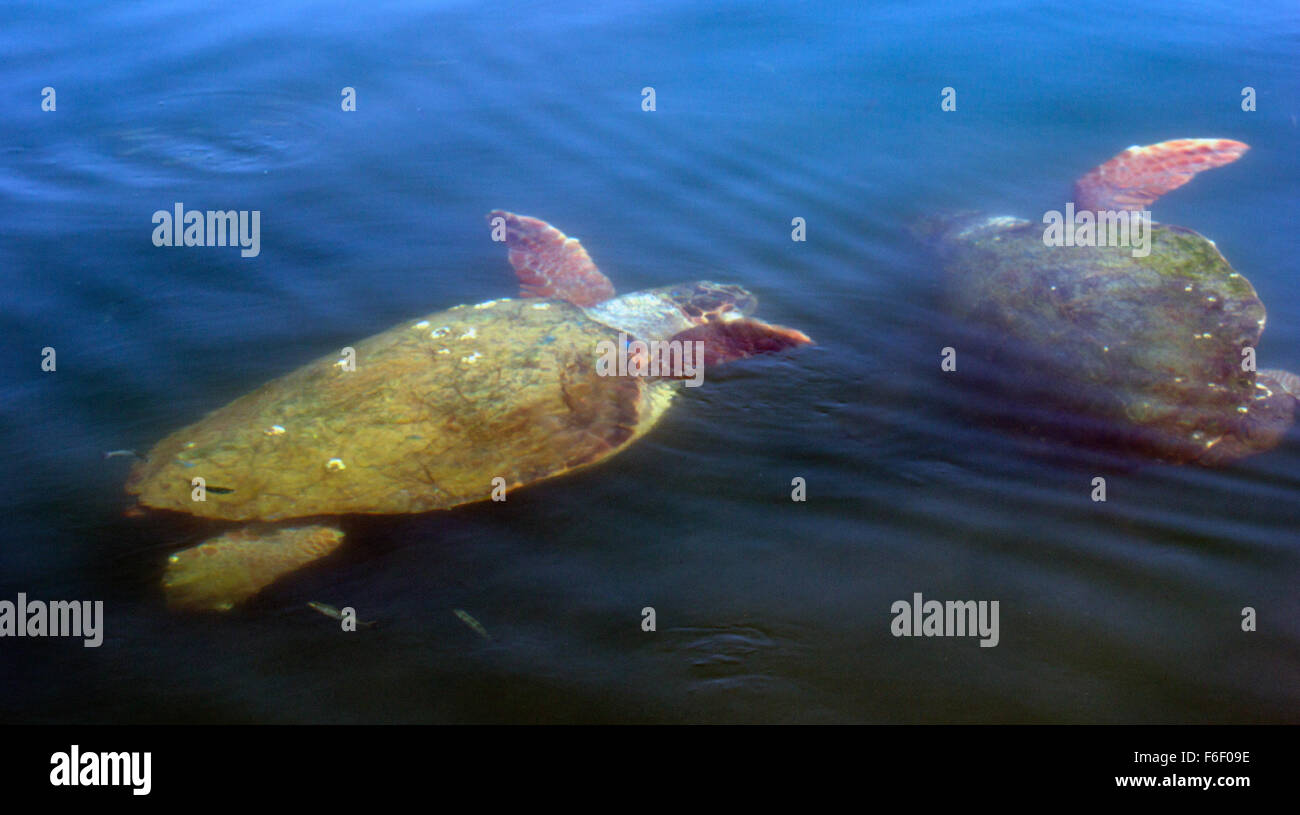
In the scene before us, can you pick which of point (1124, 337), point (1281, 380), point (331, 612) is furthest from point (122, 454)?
point (1281, 380)

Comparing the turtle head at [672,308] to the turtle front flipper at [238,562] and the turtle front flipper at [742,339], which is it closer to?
the turtle front flipper at [742,339]

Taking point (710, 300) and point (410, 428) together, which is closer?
point (410, 428)

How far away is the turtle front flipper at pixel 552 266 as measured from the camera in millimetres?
5402

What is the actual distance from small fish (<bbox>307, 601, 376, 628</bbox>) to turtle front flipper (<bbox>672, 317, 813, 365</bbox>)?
259 cm

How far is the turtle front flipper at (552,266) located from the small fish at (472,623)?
9.07ft

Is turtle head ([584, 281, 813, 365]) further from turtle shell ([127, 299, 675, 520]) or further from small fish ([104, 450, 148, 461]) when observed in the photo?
small fish ([104, 450, 148, 461])

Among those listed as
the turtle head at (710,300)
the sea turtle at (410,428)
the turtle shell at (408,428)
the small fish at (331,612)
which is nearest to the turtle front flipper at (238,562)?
the sea turtle at (410,428)

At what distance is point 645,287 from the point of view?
18.7 feet

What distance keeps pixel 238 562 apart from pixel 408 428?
0.97 m

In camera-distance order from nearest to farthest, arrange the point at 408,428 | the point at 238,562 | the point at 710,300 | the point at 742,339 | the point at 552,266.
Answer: the point at 238,562 < the point at 408,428 < the point at 742,339 < the point at 710,300 < the point at 552,266

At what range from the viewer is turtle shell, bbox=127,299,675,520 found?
362cm

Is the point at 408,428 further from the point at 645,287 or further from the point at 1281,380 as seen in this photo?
the point at 1281,380
